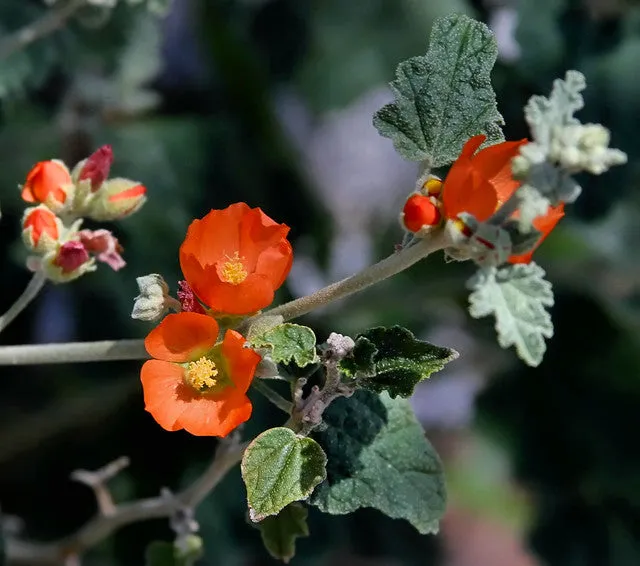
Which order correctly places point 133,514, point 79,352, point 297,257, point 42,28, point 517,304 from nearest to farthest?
point 517,304
point 79,352
point 133,514
point 42,28
point 297,257

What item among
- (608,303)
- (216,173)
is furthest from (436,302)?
(216,173)

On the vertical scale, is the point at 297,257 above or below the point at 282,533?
below

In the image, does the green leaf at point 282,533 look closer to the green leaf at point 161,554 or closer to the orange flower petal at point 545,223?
the green leaf at point 161,554

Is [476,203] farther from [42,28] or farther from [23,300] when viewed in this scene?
[42,28]

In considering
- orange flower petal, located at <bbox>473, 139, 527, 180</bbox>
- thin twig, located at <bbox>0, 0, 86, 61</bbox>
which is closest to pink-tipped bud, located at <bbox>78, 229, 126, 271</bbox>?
orange flower petal, located at <bbox>473, 139, 527, 180</bbox>

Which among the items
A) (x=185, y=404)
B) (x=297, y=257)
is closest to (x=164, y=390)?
(x=185, y=404)

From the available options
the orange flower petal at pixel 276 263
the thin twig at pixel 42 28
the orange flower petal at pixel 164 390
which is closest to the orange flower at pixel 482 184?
the orange flower petal at pixel 276 263
